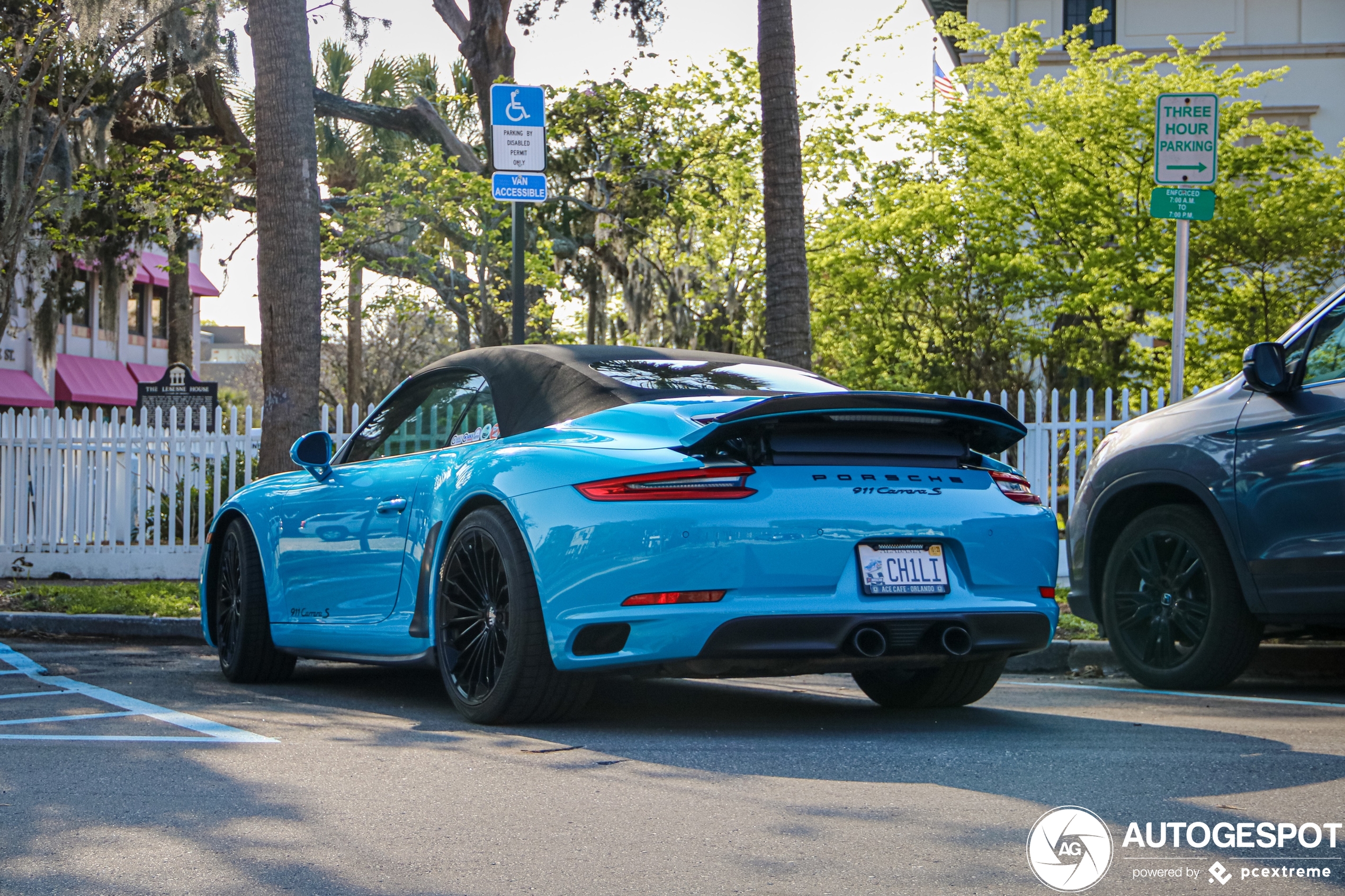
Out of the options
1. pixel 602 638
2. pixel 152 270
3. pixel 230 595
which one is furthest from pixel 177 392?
pixel 152 270

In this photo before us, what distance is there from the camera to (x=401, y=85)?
4291 centimetres

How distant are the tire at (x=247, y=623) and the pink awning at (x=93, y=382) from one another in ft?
106

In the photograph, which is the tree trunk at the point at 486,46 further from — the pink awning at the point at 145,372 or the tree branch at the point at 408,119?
the pink awning at the point at 145,372

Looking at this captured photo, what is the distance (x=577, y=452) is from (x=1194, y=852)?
95.4 inches

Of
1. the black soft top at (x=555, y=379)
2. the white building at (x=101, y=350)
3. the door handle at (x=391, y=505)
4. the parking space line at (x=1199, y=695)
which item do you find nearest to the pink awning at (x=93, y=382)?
the white building at (x=101, y=350)

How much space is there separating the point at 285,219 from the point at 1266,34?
1185 inches

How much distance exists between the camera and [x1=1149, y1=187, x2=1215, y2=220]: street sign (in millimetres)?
8875

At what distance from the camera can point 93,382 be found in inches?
1542

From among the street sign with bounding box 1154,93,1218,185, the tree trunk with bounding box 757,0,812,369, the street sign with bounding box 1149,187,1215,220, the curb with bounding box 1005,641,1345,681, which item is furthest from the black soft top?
the tree trunk with bounding box 757,0,812,369

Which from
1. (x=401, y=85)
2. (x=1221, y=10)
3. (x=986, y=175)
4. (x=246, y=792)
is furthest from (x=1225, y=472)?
(x=401, y=85)

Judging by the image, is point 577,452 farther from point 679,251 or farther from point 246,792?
point 679,251

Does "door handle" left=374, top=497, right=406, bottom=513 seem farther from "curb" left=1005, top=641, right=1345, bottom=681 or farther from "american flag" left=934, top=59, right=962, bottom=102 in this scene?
"american flag" left=934, top=59, right=962, bottom=102

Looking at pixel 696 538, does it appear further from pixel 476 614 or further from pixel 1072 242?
pixel 1072 242

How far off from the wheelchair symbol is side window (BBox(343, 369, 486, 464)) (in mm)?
3955
